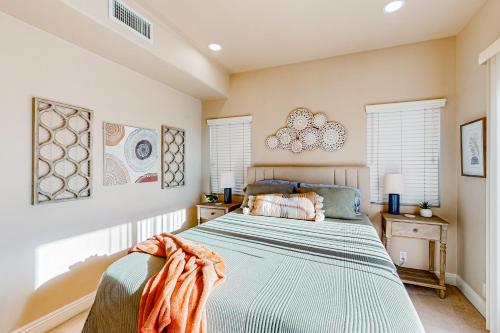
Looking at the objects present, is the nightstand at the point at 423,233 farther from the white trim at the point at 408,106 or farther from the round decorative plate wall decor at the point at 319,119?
the round decorative plate wall decor at the point at 319,119

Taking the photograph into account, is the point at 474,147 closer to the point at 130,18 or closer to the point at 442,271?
the point at 442,271

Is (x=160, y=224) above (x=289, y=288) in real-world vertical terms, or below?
below

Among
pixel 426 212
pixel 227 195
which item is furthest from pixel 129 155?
pixel 426 212

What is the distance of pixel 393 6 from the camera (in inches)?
81.5

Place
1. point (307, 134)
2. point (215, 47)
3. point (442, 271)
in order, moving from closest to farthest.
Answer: point (442, 271), point (215, 47), point (307, 134)

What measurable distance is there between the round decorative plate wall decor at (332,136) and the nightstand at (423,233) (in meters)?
1.01

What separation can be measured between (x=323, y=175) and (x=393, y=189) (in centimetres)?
77

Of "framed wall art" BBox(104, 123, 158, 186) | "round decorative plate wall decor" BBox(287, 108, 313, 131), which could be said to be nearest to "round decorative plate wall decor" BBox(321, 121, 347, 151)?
"round decorative plate wall decor" BBox(287, 108, 313, 131)

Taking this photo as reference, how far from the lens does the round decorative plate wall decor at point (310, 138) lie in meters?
3.08

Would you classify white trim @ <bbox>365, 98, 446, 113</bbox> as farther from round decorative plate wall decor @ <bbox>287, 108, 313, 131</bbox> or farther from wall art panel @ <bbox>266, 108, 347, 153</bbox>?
round decorative plate wall decor @ <bbox>287, 108, 313, 131</bbox>

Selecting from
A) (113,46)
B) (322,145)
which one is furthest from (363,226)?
(113,46)

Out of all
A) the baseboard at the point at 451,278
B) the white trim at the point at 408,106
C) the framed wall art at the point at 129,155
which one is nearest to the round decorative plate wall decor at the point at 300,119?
the white trim at the point at 408,106

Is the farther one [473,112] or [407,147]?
[407,147]

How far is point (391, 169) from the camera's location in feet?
9.07
